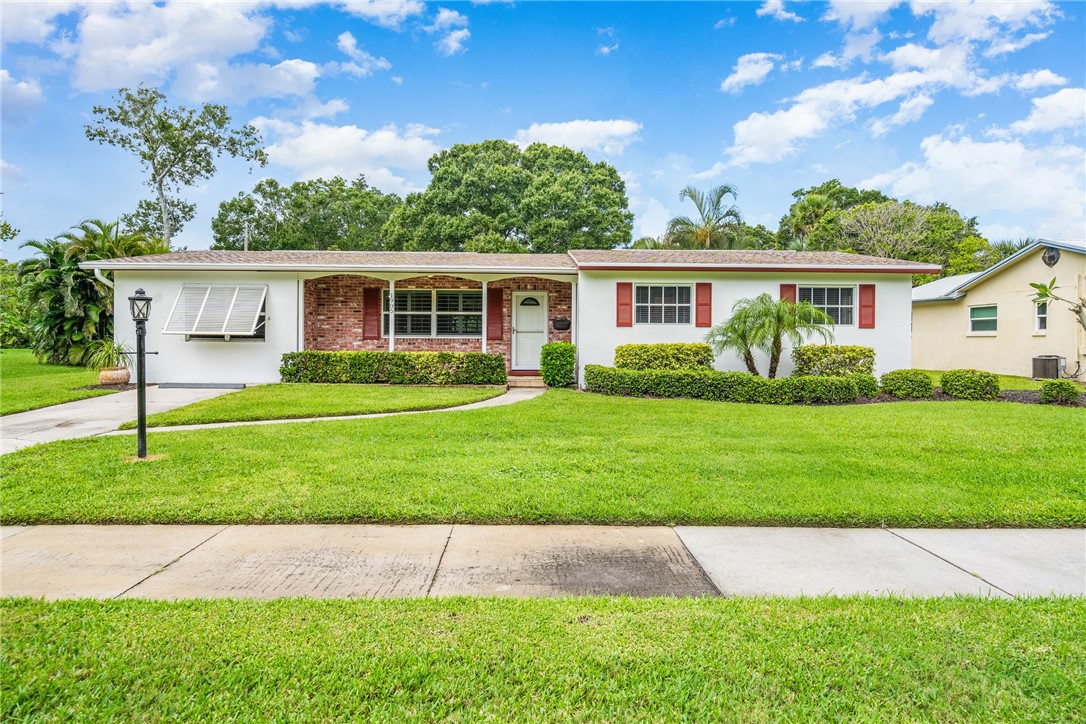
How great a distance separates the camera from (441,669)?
82.4 inches

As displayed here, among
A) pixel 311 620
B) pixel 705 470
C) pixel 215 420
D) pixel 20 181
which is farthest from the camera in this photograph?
pixel 20 181

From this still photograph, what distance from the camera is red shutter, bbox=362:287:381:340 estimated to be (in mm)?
14414

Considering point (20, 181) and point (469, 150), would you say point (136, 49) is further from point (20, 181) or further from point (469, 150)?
point (469, 150)

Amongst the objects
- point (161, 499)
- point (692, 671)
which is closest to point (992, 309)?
point (692, 671)

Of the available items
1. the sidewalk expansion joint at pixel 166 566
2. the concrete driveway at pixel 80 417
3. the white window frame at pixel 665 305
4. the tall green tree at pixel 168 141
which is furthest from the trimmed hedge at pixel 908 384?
the tall green tree at pixel 168 141

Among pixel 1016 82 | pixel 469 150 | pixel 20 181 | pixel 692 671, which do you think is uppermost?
pixel 469 150

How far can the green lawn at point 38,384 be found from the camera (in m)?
9.24

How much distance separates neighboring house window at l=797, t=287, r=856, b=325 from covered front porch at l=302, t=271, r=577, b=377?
18.8ft

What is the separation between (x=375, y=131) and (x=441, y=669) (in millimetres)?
30246

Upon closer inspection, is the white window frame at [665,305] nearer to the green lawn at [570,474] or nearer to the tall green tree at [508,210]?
the green lawn at [570,474]

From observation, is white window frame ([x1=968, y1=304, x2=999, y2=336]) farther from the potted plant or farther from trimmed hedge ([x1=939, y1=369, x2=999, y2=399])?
the potted plant

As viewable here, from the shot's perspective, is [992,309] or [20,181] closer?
[20,181]

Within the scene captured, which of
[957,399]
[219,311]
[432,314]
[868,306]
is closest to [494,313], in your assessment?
[432,314]

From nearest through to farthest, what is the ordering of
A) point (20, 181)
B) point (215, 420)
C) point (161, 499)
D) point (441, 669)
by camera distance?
point (441, 669)
point (161, 499)
point (215, 420)
point (20, 181)
